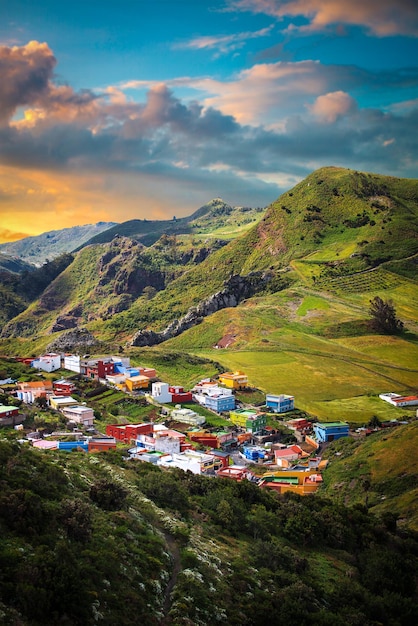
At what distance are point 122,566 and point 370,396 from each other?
226ft

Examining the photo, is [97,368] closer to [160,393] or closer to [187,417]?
[160,393]

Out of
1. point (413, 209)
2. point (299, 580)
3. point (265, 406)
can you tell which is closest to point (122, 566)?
point (299, 580)

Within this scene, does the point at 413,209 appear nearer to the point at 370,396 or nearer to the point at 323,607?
the point at 370,396

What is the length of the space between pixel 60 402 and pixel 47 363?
72.3 feet

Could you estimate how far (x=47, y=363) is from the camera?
283ft

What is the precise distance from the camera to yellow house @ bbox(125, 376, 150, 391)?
81500 mm

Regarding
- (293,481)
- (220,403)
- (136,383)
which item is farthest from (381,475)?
(136,383)

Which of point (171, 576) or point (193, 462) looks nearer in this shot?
point (171, 576)

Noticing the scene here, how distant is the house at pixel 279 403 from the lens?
79.0 meters

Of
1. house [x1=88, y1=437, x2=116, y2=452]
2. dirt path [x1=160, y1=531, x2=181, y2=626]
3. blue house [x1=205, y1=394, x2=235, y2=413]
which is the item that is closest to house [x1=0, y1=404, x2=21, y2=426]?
house [x1=88, y1=437, x2=116, y2=452]

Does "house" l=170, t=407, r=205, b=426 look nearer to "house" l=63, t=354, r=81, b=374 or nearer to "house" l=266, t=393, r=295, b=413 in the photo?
"house" l=266, t=393, r=295, b=413

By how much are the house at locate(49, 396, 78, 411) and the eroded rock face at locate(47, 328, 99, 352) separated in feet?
116

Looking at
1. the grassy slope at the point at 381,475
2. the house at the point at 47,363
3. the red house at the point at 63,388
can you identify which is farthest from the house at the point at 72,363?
the grassy slope at the point at 381,475

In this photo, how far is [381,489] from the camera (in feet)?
161
